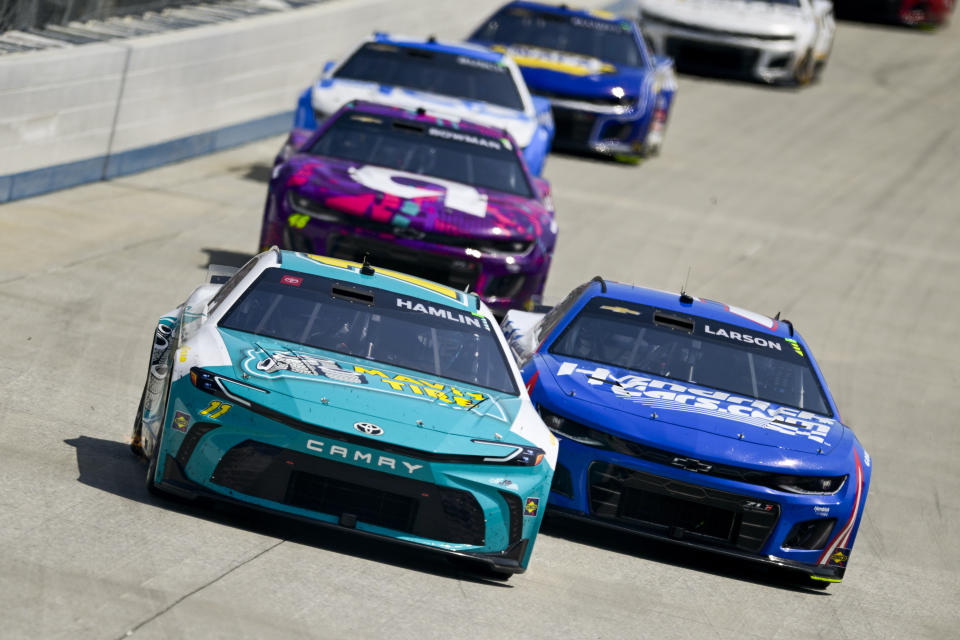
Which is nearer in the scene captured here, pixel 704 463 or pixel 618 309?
pixel 704 463

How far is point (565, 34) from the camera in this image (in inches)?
769

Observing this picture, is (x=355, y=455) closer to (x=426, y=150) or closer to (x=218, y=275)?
(x=218, y=275)

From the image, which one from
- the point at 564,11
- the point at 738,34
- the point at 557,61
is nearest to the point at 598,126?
the point at 557,61

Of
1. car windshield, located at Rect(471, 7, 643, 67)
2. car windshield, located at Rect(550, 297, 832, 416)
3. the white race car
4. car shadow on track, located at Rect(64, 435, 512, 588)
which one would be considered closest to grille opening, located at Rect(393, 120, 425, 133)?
car windshield, located at Rect(550, 297, 832, 416)

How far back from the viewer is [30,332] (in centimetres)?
987

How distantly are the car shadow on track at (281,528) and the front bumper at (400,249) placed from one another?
372 cm

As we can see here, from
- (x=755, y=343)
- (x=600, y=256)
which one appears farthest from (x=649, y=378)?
(x=600, y=256)

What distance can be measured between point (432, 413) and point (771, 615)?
74.9 inches

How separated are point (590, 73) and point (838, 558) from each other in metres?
11.2

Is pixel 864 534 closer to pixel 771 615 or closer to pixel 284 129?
pixel 771 615

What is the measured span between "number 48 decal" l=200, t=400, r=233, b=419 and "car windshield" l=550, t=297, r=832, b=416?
256 centimetres

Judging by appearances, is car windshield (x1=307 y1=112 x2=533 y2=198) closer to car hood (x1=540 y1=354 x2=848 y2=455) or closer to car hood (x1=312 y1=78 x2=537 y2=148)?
car hood (x1=312 y1=78 x2=537 y2=148)

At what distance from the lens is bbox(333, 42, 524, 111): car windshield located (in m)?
15.5

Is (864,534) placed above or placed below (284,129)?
above
